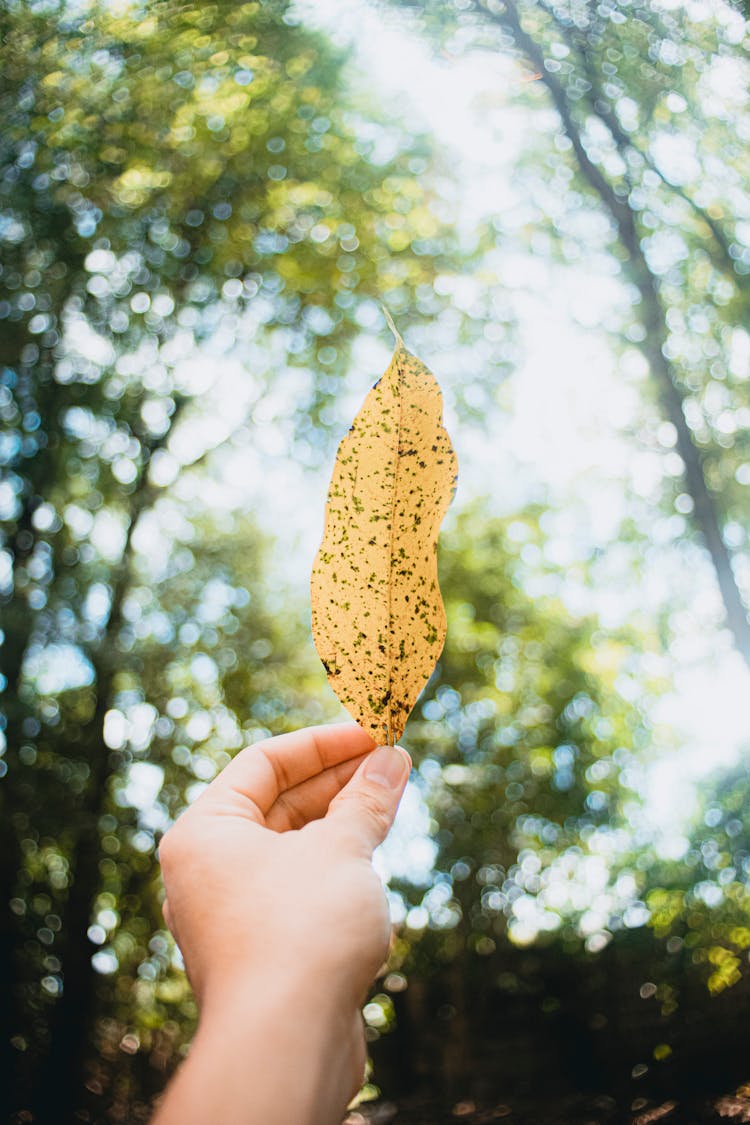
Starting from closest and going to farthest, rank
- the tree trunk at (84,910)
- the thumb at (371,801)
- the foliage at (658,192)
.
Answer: the thumb at (371,801)
the foliage at (658,192)
the tree trunk at (84,910)

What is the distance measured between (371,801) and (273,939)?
5.2 inches

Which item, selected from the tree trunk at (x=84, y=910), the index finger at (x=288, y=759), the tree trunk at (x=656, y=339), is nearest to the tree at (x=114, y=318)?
the tree trunk at (x=84, y=910)

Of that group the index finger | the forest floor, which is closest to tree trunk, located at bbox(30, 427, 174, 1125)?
the forest floor

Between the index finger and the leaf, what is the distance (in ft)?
0.52

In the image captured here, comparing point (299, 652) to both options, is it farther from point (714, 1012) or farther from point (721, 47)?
point (721, 47)

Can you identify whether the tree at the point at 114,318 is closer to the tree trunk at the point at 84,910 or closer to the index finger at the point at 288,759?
the tree trunk at the point at 84,910

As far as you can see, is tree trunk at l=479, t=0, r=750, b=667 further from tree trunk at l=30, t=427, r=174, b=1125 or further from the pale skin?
tree trunk at l=30, t=427, r=174, b=1125

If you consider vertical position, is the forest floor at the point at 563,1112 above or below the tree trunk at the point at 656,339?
below

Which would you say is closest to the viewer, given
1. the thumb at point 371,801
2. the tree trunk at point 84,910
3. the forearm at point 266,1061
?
the forearm at point 266,1061

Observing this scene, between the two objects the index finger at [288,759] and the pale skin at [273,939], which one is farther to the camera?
the index finger at [288,759]

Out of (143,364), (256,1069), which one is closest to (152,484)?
(143,364)

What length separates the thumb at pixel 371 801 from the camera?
0.48 m

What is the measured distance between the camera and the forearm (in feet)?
1.06

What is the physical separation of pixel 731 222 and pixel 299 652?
3333 mm
